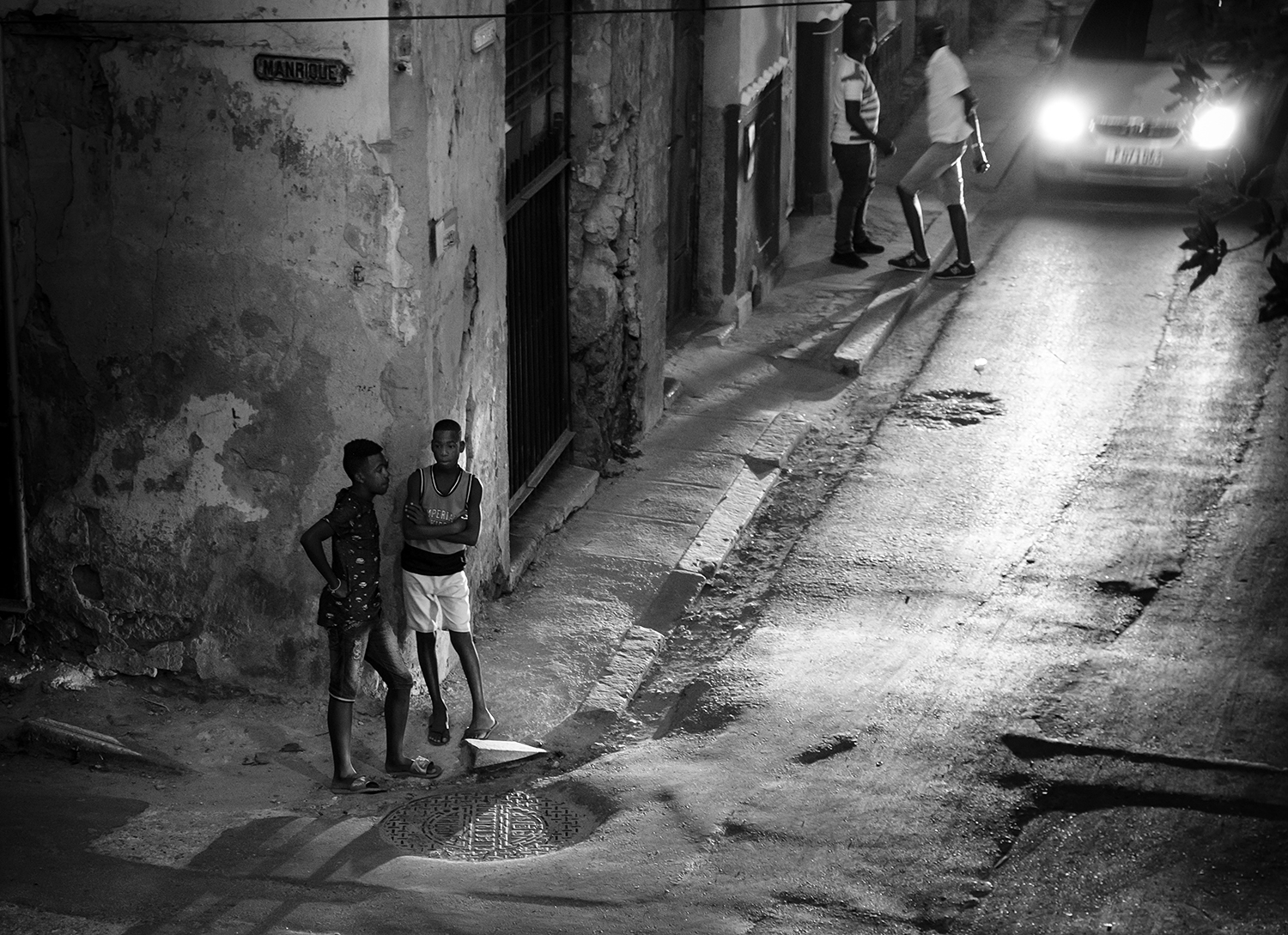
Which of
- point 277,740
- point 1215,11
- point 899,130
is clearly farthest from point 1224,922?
point 899,130

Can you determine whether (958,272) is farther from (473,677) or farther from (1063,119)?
(473,677)

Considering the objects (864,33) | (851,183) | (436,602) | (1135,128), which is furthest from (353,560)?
(1135,128)

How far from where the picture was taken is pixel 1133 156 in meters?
15.5

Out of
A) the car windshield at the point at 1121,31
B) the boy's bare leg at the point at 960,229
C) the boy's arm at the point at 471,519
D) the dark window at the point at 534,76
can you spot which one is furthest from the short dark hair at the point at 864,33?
the boy's arm at the point at 471,519

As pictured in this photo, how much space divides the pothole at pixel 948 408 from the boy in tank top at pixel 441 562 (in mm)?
4818

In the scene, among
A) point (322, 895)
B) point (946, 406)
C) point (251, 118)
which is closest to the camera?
point (322, 895)

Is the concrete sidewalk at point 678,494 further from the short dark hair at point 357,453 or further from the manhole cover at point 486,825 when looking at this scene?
the short dark hair at point 357,453

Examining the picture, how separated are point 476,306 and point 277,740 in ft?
7.23

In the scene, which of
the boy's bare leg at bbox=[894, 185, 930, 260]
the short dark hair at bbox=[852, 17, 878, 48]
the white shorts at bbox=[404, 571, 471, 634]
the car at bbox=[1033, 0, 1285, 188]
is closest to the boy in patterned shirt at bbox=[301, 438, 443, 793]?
the white shorts at bbox=[404, 571, 471, 634]

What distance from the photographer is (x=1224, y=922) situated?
6.03 metres

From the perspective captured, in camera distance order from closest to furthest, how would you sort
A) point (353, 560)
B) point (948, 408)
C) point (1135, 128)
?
point (353, 560)
point (948, 408)
point (1135, 128)

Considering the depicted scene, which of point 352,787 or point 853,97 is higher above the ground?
point 853,97

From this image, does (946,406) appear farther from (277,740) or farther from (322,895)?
(322,895)

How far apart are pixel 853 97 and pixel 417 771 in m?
8.43
